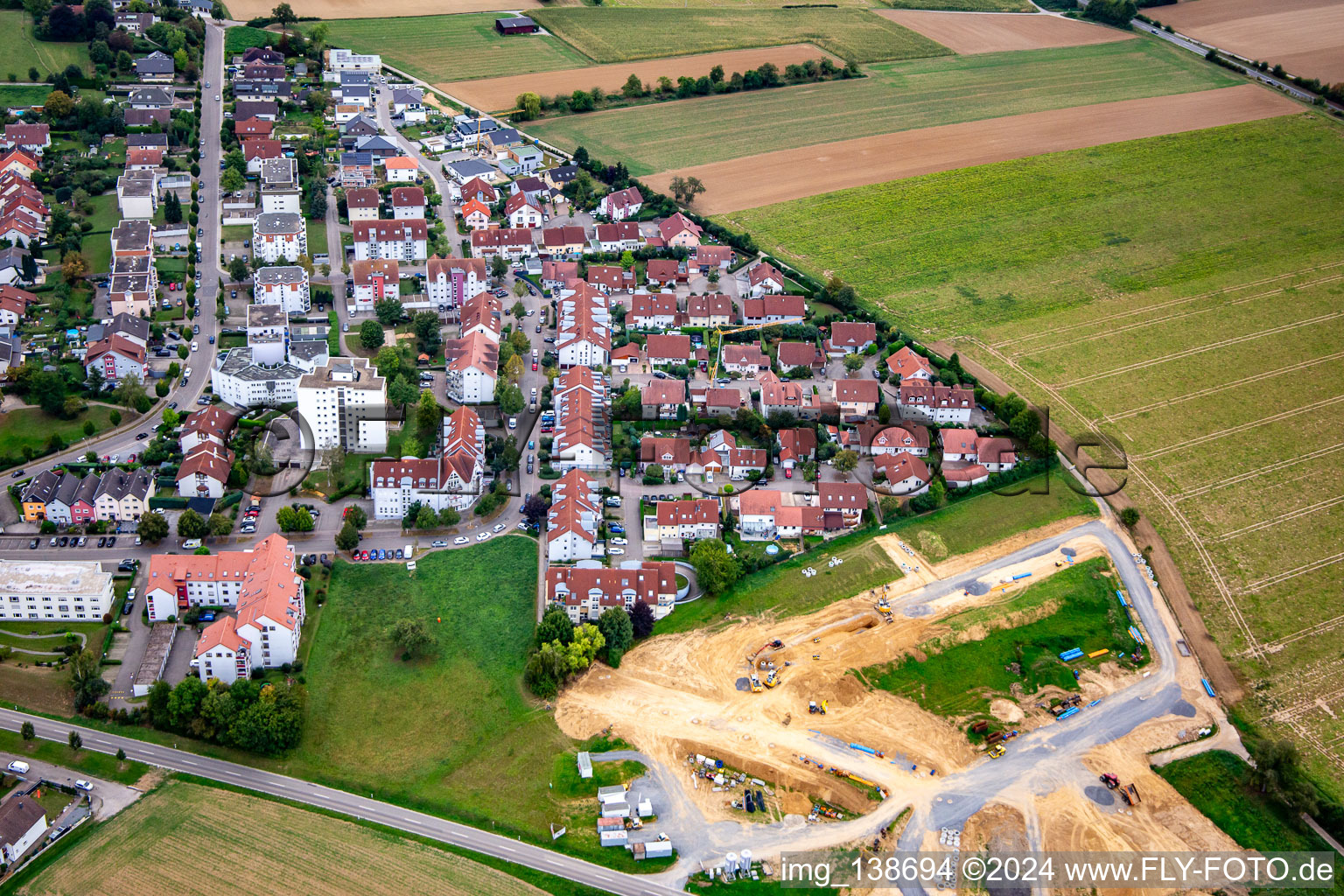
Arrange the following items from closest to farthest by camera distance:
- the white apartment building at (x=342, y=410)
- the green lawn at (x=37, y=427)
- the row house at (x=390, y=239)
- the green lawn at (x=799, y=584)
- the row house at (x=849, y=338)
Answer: the green lawn at (x=799, y=584), the green lawn at (x=37, y=427), the white apartment building at (x=342, y=410), the row house at (x=849, y=338), the row house at (x=390, y=239)

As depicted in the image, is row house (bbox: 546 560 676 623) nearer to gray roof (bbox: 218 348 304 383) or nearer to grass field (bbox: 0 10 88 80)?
gray roof (bbox: 218 348 304 383)

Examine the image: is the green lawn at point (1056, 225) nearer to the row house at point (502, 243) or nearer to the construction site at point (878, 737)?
the row house at point (502, 243)

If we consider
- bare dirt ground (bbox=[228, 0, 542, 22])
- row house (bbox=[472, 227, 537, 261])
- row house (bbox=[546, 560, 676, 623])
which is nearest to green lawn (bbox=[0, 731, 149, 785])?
row house (bbox=[546, 560, 676, 623])

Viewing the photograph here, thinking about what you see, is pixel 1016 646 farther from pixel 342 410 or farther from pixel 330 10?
pixel 330 10

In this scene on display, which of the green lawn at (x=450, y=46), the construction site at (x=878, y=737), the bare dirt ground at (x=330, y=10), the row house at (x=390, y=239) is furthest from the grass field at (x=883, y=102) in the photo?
the construction site at (x=878, y=737)

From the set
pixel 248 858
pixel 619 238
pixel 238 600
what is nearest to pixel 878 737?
pixel 248 858
